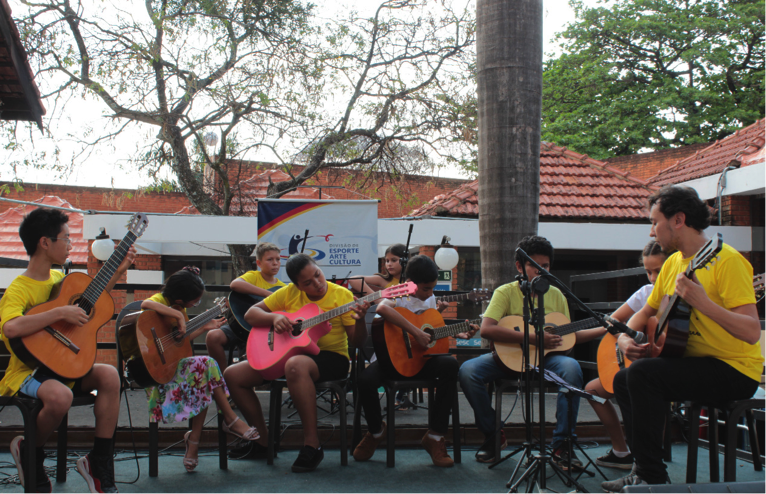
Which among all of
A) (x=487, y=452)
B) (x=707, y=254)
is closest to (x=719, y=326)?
(x=707, y=254)

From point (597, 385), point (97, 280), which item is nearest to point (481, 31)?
point (597, 385)

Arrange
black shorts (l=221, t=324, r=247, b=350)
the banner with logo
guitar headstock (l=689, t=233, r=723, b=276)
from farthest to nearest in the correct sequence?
the banner with logo < black shorts (l=221, t=324, r=247, b=350) < guitar headstock (l=689, t=233, r=723, b=276)

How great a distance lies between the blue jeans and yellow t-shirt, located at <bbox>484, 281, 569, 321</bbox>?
323 millimetres

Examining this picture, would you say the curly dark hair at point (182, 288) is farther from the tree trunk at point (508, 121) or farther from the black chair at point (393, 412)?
the tree trunk at point (508, 121)

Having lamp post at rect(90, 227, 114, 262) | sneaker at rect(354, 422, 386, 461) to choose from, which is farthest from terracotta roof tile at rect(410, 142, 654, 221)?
sneaker at rect(354, 422, 386, 461)

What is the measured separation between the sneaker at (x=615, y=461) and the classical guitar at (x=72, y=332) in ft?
10.5

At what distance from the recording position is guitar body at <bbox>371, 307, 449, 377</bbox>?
3975 mm

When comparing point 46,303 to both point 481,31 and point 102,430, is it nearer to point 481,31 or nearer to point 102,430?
point 102,430

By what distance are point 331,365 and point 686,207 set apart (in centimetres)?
235

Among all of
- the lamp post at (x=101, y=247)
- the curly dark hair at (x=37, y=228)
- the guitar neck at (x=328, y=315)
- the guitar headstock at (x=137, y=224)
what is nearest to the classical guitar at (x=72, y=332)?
the guitar headstock at (x=137, y=224)

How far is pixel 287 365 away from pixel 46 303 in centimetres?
142

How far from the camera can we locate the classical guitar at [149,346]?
3.63m

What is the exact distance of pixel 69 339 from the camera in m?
3.22

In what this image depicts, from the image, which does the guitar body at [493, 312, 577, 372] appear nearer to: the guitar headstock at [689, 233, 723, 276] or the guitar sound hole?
the guitar headstock at [689, 233, 723, 276]
